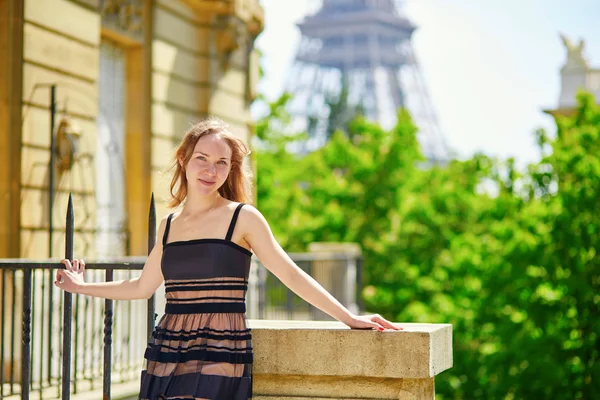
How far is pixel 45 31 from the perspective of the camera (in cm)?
1100

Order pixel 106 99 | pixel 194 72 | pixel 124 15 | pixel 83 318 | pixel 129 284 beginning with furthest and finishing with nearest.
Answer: pixel 194 72
pixel 106 99
pixel 124 15
pixel 83 318
pixel 129 284

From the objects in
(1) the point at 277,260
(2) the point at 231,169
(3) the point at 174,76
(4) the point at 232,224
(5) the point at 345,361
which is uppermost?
(3) the point at 174,76

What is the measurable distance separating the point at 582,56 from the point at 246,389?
35.5m

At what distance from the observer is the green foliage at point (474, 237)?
22.7 meters

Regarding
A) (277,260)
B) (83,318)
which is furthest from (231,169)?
(83,318)

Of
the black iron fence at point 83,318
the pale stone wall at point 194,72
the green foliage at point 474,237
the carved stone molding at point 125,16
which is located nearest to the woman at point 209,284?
the black iron fence at point 83,318

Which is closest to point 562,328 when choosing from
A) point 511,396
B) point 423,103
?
point 511,396

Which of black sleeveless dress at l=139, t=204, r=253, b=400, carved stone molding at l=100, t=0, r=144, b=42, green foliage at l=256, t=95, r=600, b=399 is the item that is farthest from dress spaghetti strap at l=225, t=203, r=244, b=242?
green foliage at l=256, t=95, r=600, b=399

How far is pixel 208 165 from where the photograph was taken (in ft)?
13.5

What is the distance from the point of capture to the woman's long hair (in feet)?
13.7

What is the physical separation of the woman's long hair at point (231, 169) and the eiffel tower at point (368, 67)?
8606 cm

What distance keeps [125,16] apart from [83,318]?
4.51 metres

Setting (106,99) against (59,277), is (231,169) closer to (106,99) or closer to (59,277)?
(59,277)

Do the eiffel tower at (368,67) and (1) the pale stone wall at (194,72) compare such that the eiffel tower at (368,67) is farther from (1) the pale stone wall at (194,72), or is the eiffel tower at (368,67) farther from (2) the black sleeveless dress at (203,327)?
(2) the black sleeveless dress at (203,327)
